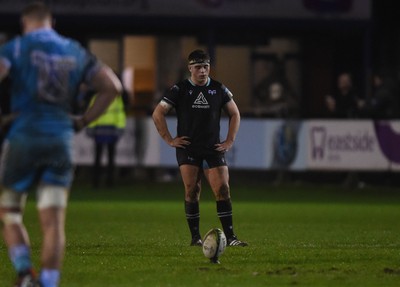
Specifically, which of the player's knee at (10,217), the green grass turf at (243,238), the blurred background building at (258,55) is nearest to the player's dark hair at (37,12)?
the player's knee at (10,217)

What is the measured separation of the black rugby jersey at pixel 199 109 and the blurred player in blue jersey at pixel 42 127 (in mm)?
5098

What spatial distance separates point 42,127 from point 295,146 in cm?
1813

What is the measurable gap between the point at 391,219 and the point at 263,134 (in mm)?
8419

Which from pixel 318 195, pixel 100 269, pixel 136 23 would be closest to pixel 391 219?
pixel 318 195

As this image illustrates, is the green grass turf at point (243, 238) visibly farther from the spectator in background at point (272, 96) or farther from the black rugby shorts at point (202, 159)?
the spectator in background at point (272, 96)

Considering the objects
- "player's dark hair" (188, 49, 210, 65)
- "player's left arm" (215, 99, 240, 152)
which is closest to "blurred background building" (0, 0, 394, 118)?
"player's left arm" (215, 99, 240, 152)

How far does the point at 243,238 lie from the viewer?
51.3 ft

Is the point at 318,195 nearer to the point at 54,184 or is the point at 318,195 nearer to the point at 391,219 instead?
the point at 391,219

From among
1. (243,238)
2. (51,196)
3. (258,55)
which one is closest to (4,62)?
(51,196)

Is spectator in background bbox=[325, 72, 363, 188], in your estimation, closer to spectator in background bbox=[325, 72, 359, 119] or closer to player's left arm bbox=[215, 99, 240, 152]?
spectator in background bbox=[325, 72, 359, 119]

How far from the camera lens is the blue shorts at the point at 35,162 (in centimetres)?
914

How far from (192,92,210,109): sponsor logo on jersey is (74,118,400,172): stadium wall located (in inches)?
451

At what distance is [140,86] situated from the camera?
107 ft

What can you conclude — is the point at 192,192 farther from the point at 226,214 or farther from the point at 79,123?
the point at 79,123
